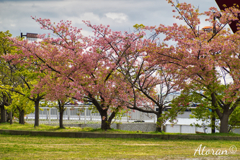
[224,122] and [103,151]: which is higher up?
[224,122]

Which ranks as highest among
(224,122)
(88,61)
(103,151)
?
(88,61)

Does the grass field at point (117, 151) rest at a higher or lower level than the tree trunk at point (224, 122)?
lower

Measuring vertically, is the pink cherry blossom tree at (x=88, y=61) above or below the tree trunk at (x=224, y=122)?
above

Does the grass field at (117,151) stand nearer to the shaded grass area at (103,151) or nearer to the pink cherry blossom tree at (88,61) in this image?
the shaded grass area at (103,151)

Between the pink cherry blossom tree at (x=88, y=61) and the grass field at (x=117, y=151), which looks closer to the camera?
the grass field at (x=117, y=151)

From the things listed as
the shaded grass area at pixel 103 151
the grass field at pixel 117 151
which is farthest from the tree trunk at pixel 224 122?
the shaded grass area at pixel 103 151

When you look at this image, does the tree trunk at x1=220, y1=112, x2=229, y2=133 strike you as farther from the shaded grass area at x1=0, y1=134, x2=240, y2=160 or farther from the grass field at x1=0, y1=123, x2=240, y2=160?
the shaded grass area at x1=0, y1=134, x2=240, y2=160

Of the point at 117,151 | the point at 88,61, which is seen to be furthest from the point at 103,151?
the point at 88,61

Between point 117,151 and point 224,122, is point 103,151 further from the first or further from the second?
point 224,122

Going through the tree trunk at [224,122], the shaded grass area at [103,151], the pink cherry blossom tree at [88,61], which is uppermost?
the pink cherry blossom tree at [88,61]

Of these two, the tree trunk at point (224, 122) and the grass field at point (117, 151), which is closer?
the grass field at point (117, 151)

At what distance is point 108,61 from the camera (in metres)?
15.5

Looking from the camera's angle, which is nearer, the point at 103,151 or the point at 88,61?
the point at 103,151

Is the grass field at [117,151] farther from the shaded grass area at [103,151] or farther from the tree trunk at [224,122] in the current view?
the tree trunk at [224,122]
